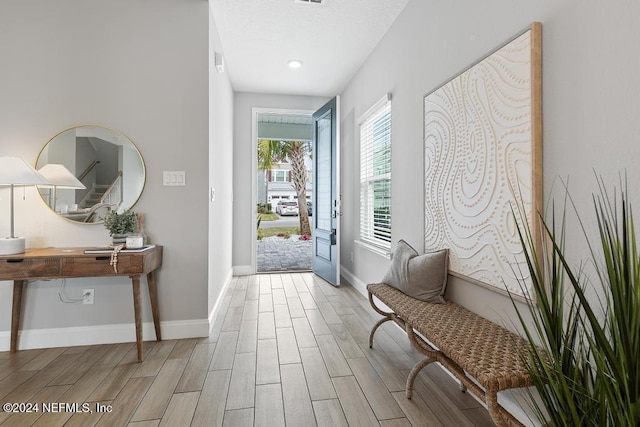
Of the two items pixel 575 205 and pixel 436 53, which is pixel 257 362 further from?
pixel 436 53

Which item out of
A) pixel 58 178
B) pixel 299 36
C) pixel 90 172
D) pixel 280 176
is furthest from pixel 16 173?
pixel 280 176

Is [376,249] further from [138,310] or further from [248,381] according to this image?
[138,310]

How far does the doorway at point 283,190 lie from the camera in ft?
18.3

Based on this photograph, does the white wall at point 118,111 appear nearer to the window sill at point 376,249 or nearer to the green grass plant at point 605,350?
the window sill at point 376,249

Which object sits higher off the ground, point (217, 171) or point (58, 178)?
point (217, 171)

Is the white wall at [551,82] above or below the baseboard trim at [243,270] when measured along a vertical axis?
above

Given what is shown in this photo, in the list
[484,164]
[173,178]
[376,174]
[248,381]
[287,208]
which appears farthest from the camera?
[287,208]

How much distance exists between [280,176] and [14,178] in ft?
37.7

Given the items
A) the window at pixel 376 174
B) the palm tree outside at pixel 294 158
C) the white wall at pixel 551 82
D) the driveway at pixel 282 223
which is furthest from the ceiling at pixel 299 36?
the driveway at pixel 282 223

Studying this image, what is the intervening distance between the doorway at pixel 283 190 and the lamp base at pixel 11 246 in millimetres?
2816

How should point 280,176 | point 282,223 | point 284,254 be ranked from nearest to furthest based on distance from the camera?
point 284,254, point 282,223, point 280,176

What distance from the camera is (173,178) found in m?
2.66

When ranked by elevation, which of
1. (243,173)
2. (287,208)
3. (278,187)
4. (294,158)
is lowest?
(287,208)

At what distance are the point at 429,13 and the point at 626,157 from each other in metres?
1.80
